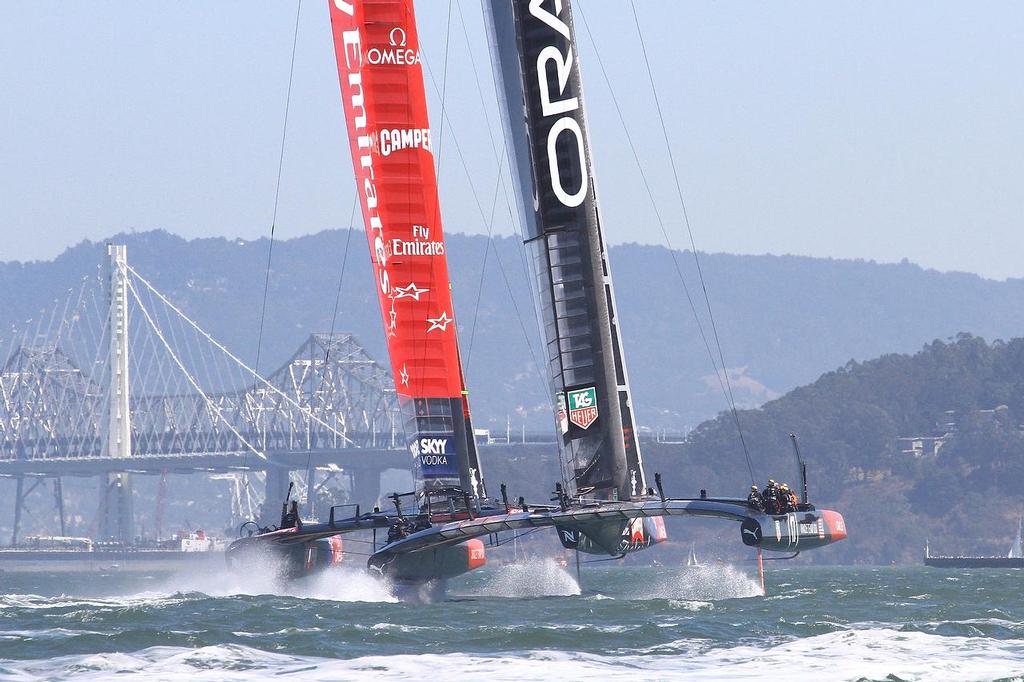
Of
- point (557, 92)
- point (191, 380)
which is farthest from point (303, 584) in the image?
point (191, 380)

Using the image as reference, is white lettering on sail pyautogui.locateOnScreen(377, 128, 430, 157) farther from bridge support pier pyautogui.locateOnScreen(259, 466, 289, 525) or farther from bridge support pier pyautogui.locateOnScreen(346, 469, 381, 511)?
bridge support pier pyautogui.locateOnScreen(346, 469, 381, 511)

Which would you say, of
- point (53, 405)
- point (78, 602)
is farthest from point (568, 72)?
point (53, 405)

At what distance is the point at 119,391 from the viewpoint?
11500cm

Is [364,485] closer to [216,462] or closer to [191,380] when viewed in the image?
[216,462]

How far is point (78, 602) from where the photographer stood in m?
27.2

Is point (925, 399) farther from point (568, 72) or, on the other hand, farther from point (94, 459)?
point (568, 72)

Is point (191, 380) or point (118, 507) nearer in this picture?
point (118, 507)

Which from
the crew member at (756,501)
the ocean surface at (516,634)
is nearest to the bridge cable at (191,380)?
the ocean surface at (516,634)

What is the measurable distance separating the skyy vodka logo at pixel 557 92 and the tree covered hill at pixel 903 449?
265ft

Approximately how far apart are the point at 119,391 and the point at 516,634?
9822cm

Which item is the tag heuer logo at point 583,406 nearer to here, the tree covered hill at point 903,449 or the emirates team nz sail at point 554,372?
the emirates team nz sail at point 554,372

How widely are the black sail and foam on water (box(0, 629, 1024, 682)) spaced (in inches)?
188

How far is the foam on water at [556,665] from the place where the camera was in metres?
16.5

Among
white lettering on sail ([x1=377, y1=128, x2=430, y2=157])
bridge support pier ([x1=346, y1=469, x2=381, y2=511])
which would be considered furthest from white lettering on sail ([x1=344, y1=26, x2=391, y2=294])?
bridge support pier ([x1=346, y1=469, x2=381, y2=511])
